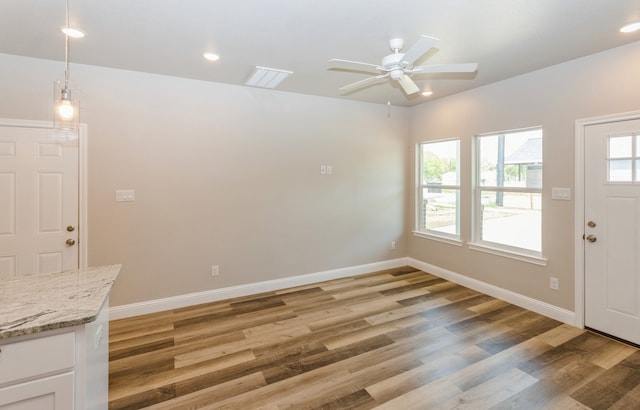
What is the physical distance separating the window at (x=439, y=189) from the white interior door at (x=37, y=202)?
474 cm

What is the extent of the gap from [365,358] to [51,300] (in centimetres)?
224

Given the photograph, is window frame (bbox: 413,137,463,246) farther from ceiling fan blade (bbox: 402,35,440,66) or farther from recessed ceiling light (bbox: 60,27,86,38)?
recessed ceiling light (bbox: 60,27,86,38)

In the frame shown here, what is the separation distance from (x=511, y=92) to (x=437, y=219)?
2.09m

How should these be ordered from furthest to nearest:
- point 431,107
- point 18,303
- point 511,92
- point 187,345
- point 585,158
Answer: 1. point 431,107
2. point 511,92
3. point 585,158
4. point 187,345
5. point 18,303

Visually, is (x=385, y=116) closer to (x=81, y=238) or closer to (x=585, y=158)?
(x=585, y=158)

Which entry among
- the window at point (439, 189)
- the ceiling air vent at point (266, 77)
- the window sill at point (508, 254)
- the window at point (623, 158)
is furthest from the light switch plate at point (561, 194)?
the ceiling air vent at point (266, 77)

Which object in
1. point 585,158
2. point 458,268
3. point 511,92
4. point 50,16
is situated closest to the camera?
point 50,16

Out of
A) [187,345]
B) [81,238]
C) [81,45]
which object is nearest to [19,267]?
[81,238]

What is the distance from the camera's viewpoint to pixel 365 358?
2.66 meters

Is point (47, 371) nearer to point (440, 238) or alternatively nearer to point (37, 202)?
point (37, 202)

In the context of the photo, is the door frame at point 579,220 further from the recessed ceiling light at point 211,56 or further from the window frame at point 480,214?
the recessed ceiling light at point 211,56

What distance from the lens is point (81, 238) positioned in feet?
10.6

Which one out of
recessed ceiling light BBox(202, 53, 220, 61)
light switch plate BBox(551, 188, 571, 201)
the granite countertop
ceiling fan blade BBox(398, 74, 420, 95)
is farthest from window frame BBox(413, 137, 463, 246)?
the granite countertop

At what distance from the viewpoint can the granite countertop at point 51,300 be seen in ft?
4.00
